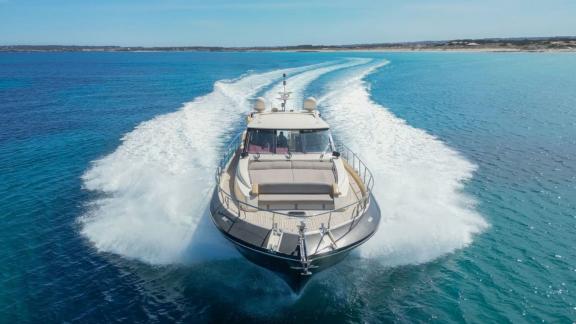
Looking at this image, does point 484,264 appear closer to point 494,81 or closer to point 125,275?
point 125,275

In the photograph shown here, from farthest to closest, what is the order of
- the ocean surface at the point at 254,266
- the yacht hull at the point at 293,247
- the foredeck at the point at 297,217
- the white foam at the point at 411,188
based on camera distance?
the white foam at the point at 411,188 < the foredeck at the point at 297,217 < the ocean surface at the point at 254,266 < the yacht hull at the point at 293,247

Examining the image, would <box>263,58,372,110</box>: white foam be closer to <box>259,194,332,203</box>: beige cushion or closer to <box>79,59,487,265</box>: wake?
<box>79,59,487,265</box>: wake

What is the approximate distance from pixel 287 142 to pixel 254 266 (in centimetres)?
458

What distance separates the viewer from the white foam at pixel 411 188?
13.2 meters

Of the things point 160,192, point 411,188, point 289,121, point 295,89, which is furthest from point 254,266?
point 295,89

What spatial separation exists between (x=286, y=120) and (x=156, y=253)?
6.62 metres

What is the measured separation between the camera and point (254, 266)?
12281 millimetres

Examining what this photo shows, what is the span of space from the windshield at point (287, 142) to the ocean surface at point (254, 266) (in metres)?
3.29

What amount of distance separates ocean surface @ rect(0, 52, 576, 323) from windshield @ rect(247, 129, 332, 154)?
3.29 m

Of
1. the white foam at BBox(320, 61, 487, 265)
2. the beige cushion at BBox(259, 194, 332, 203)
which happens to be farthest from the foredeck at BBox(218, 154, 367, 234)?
the white foam at BBox(320, 61, 487, 265)

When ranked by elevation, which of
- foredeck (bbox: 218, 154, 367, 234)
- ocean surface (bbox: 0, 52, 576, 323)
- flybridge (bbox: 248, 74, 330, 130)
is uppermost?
flybridge (bbox: 248, 74, 330, 130)

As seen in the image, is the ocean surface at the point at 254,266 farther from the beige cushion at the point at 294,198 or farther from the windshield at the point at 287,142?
the windshield at the point at 287,142

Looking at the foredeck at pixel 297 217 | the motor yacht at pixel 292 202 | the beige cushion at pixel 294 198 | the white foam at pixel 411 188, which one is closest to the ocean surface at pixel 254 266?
the white foam at pixel 411 188

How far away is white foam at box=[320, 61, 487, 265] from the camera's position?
13195 mm
